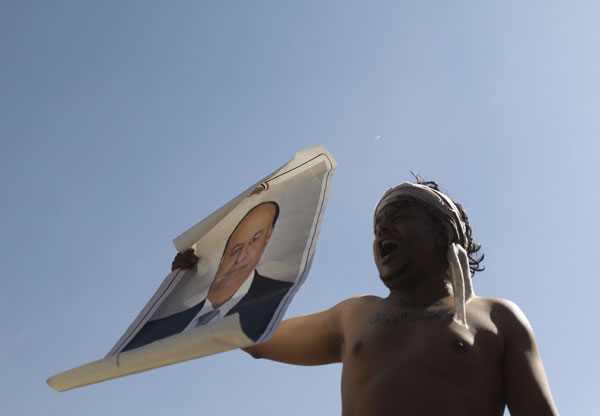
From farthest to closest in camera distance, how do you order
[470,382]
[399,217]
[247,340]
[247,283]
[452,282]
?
[399,217] < [452,282] < [247,283] < [470,382] < [247,340]

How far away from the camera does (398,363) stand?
266cm

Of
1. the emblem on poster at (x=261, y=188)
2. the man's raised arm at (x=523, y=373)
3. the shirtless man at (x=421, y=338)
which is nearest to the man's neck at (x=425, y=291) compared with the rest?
the shirtless man at (x=421, y=338)

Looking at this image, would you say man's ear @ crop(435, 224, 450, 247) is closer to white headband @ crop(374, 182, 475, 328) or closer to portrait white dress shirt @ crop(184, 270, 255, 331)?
white headband @ crop(374, 182, 475, 328)

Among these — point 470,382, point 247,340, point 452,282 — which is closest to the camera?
point 247,340

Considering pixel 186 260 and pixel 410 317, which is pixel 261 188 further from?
pixel 410 317

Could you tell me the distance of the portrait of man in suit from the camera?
2.44 meters

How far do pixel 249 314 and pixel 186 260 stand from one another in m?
1.07

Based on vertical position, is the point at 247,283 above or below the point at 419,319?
above

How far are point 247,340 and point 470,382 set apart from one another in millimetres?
1093

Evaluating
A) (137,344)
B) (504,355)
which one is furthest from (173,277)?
(504,355)

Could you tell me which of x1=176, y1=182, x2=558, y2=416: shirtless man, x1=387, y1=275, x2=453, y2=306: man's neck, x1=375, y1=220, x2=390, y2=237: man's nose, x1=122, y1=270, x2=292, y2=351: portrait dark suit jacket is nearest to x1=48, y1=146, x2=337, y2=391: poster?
x1=122, y1=270, x2=292, y2=351: portrait dark suit jacket

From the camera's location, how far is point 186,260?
3.38 metres

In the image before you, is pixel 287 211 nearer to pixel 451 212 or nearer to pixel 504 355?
pixel 451 212

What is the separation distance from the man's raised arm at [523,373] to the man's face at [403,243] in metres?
0.50
